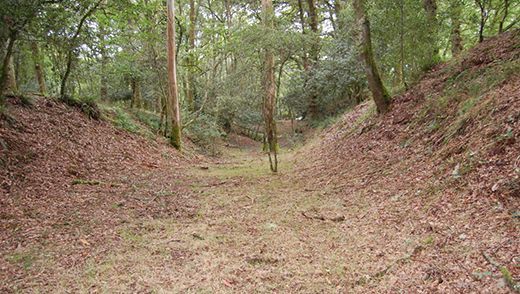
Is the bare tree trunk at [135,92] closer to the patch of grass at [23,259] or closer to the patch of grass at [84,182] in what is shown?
the patch of grass at [84,182]

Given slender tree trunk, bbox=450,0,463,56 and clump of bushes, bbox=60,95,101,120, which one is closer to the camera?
slender tree trunk, bbox=450,0,463,56

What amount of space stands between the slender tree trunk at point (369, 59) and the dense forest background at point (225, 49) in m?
0.25

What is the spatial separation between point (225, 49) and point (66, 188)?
778cm

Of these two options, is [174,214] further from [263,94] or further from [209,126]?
[209,126]

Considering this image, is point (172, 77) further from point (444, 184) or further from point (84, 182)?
point (444, 184)

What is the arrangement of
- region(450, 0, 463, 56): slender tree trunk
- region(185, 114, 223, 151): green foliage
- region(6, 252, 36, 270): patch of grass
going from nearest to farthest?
region(6, 252, 36, 270): patch of grass, region(450, 0, 463, 56): slender tree trunk, region(185, 114, 223, 151): green foliage

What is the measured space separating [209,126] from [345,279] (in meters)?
13.8

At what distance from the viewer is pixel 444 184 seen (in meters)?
4.56

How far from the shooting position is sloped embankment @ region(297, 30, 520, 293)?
10.0 ft

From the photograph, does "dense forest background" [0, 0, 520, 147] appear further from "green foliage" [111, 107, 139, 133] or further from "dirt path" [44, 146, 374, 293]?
"dirt path" [44, 146, 374, 293]

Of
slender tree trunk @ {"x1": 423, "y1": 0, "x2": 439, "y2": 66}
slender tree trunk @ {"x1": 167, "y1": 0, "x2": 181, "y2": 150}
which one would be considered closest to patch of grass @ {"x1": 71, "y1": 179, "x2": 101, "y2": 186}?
slender tree trunk @ {"x1": 167, "y1": 0, "x2": 181, "y2": 150}

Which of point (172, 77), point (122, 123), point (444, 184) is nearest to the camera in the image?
point (444, 184)

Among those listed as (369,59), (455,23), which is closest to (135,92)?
(369,59)

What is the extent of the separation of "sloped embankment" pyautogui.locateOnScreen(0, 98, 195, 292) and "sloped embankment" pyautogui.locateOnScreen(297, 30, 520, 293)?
3.20 m
